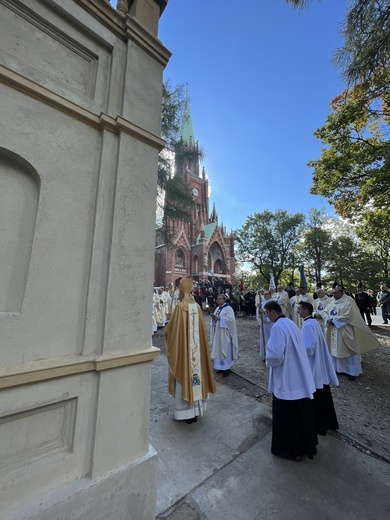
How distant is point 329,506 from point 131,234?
3169 mm

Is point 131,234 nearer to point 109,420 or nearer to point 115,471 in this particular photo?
point 109,420

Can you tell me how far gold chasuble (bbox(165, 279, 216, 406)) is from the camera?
3.65 meters

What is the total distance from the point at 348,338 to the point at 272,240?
27.1 meters

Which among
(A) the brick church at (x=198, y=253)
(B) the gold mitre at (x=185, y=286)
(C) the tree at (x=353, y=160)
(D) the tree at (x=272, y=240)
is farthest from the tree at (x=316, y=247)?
(B) the gold mitre at (x=185, y=286)

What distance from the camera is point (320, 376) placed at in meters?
3.43

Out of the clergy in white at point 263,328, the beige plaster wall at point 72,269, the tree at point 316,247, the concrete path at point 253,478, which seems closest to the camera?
the beige plaster wall at point 72,269

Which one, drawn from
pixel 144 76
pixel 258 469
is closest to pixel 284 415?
pixel 258 469

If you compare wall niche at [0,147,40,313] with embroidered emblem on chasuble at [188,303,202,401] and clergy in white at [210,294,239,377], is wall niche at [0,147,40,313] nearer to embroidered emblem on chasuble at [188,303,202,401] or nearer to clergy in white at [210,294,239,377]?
embroidered emblem on chasuble at [188,303,202,401]

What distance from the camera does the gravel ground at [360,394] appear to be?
336 cm

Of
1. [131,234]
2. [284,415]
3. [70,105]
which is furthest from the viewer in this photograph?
[284,415]

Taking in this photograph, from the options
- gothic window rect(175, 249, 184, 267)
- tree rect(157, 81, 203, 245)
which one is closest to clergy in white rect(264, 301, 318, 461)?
tree rect(157, 81, 203, 245)

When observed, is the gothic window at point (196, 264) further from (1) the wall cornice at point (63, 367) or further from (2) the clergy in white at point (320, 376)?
(1) the wall cornice at point (63, 367)

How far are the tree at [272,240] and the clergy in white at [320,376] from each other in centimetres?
2927

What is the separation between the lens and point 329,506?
2.20 meters
